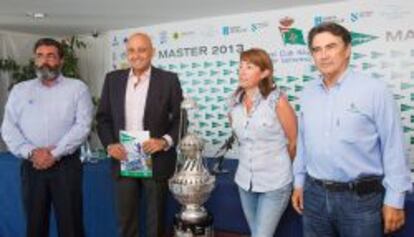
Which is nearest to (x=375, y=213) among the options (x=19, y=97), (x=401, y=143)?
(x=401, y=143)

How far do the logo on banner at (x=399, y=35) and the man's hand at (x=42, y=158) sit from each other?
2449 mm

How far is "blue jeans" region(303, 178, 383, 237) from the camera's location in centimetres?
149

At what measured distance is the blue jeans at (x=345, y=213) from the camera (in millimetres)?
1489

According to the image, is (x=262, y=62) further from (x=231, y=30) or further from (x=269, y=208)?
(x=231, y=30)

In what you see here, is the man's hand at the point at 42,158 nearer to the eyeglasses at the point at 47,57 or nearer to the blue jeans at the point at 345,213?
the eyeglasses at the point at 47,57

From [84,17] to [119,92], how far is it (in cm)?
243

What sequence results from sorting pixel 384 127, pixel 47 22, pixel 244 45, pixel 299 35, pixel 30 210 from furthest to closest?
pixel 47 22 < pixel 244 45 < pixel 299 35 < pixel 30 210 < pixel 384 127

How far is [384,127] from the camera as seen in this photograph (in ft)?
4.80

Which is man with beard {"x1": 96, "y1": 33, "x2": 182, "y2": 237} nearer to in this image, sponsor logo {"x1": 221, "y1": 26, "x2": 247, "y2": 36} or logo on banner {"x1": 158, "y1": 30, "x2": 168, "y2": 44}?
sponsor logo {"x1": 221, "y1": 26, "x2": 247, "y2": 36}

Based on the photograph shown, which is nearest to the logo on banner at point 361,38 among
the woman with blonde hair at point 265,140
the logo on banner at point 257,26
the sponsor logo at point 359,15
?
the sponsor logo at point 359,15

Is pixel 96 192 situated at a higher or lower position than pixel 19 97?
lower

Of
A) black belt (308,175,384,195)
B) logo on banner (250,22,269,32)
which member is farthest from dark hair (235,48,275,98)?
logo on banner (250,22,269,32)

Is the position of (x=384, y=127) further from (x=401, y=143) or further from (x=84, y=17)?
(x=84, y=17)

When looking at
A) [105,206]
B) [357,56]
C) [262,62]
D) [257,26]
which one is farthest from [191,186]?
[257,26]
